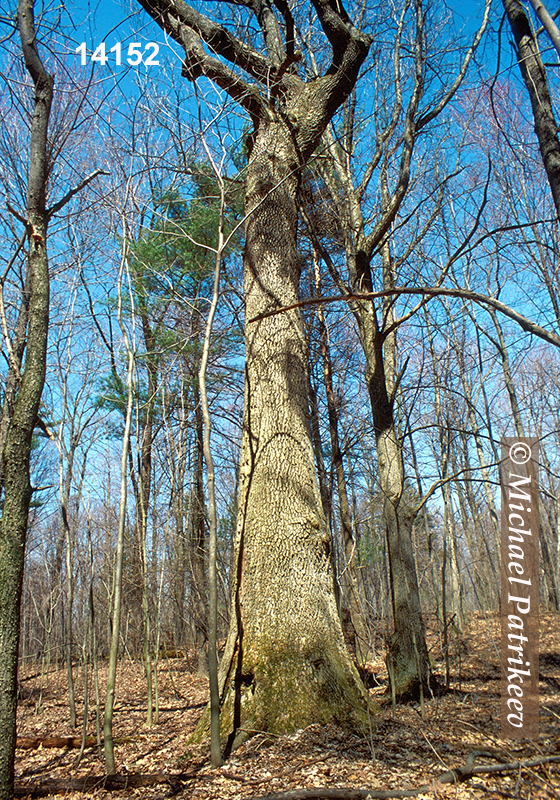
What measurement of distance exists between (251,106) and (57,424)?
4.98 metres

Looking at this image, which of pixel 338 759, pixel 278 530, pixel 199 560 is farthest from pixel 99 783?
pixel 199 560

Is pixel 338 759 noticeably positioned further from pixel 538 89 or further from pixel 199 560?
pixel 199 560

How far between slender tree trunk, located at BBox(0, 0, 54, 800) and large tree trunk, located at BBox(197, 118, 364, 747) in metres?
1.40

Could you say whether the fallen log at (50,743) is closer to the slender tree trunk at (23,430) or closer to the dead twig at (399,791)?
the slender tree trunk at (23,430)

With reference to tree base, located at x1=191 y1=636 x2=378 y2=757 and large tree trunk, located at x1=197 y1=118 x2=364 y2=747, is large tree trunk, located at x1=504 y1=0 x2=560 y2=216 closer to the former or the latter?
large tree trunk, located at x1=197 y1=118 x2=364 y2=747

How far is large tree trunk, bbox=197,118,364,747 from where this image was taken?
329cm

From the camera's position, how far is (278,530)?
3738 mm

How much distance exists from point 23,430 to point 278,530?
6.62 ft

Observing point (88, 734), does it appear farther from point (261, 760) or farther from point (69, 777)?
point (261, 760)

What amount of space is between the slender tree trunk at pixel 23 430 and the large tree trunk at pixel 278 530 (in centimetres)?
140

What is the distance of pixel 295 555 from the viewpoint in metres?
3.68

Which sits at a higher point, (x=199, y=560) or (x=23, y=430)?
(x=23, y=430)

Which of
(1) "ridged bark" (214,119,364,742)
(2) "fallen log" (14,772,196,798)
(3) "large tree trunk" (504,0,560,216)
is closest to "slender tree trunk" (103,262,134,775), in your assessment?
(2) "fallen log" (14,772,196,798)

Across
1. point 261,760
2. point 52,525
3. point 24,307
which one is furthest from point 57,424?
point 52,525
